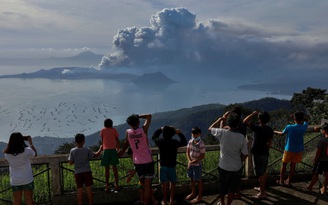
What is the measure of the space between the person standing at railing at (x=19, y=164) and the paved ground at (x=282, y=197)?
2.85 metres

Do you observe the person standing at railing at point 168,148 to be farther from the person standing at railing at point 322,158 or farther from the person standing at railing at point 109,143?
the person standing at railing at point 322,158

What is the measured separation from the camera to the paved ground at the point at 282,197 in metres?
6.43

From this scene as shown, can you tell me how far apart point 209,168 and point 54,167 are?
3.35 m

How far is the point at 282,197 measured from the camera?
6688 mm

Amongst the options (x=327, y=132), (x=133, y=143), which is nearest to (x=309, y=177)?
(x=327, y=132)

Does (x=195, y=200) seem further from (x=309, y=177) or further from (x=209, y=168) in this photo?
(x=309, y=177)

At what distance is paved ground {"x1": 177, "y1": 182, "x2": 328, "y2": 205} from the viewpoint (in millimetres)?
6434

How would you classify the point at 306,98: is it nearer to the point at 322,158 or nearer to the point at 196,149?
the point at 322,158

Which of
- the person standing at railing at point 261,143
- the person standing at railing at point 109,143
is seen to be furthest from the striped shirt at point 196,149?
the person standing at railing at point 109,143

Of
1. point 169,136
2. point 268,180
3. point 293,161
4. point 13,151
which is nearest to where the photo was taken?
point 13,151

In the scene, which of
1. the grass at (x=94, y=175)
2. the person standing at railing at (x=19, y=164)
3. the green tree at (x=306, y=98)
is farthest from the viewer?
the green tree at (x=306, y=98)

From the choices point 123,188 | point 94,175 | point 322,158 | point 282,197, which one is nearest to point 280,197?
point 282,197

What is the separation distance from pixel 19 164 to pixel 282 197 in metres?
4.99

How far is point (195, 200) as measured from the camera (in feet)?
21.6
